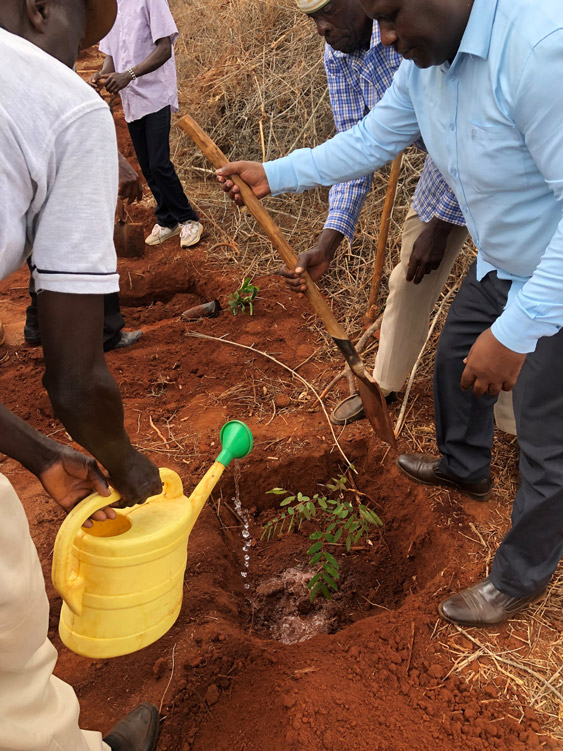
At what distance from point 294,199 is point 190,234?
0.95 metres

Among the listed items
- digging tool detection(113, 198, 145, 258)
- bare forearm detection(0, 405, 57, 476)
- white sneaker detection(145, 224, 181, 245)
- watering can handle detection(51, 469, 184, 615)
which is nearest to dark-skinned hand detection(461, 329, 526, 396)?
watering can handle detection(51, 469, 184, 615)

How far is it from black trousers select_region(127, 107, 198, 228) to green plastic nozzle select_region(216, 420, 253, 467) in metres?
3.64

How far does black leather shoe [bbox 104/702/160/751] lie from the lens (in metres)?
1.73

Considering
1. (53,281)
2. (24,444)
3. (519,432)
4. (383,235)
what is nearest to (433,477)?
(519,432)

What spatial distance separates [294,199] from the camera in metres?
4.96

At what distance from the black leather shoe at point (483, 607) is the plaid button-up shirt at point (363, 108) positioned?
1463mm

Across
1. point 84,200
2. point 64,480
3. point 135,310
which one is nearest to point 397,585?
point 64,480

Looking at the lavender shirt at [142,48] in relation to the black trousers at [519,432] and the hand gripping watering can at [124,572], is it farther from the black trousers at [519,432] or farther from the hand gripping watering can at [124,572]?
the hand gripping watering can at [124,572]

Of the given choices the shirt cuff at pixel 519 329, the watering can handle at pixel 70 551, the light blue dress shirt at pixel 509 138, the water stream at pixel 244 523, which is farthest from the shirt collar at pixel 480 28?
the water stream at pixel 244 523

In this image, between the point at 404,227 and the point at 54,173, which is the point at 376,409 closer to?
the point at 404,227

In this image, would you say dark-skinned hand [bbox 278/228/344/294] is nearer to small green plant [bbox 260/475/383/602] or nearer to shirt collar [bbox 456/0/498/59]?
small green plant [bbox 260/475/383/602]

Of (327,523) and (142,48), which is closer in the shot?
(327,523)

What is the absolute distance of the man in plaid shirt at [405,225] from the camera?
2506 millimetres

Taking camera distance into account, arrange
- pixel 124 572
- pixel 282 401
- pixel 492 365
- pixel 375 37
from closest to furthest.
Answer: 1. pixel 124 572
2. pixel 492 365
3. pixel 375 37
4. pixel 282 401
